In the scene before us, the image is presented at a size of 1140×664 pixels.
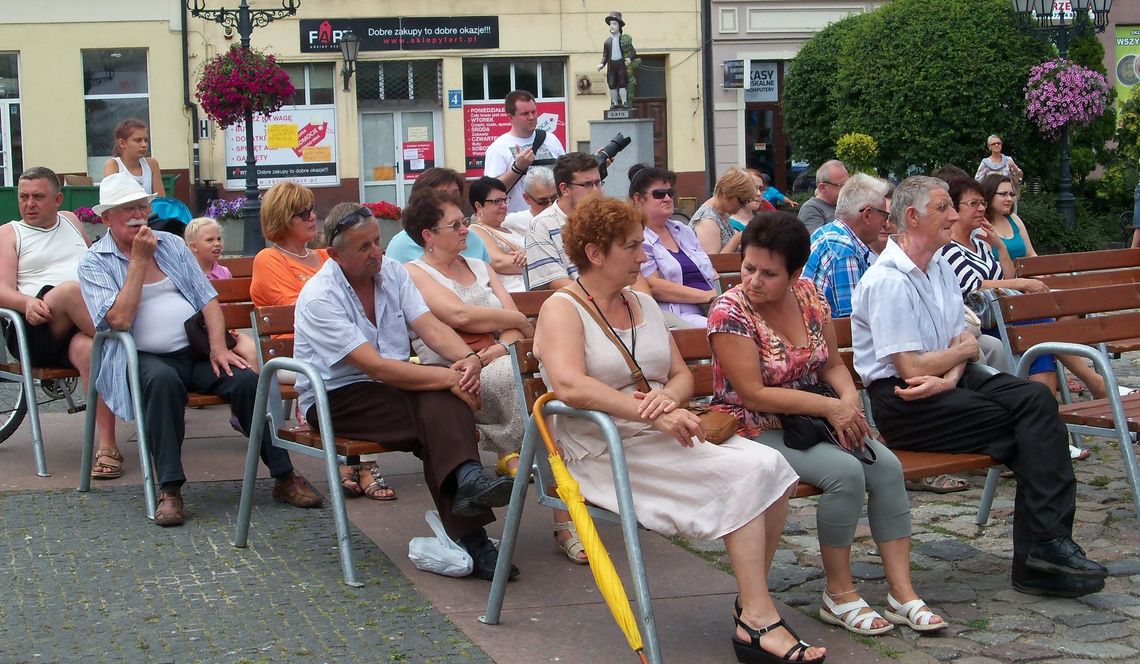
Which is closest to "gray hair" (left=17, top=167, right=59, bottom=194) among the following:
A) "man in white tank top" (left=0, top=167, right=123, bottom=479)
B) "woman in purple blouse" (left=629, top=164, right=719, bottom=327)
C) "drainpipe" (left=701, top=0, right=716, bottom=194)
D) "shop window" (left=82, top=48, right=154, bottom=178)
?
"man in white tank top" (left=0, top=167, right=123, bottom=479)

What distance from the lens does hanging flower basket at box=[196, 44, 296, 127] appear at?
2242cm

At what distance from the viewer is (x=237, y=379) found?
6.44 metres

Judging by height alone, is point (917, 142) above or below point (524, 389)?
above

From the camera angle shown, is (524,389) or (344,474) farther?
(344,474)

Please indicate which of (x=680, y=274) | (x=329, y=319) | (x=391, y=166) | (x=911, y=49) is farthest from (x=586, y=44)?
(x=329, y=319)

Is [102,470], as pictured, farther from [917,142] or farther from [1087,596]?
[917,142]

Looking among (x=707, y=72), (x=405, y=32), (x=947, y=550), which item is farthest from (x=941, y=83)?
(x=947, y=550)

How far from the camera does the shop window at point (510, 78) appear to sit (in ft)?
98.2

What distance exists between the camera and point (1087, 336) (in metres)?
6.14

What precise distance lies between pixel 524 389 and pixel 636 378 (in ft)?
1.31

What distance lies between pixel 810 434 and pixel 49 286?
14.5 feet

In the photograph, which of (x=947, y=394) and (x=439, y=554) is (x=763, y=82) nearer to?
(x=947, y=394)

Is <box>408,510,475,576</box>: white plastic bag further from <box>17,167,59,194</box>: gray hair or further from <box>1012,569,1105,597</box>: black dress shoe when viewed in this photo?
<box>17,167,59,194</box>: gray hair

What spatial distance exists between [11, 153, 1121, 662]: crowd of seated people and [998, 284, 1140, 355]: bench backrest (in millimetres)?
356
